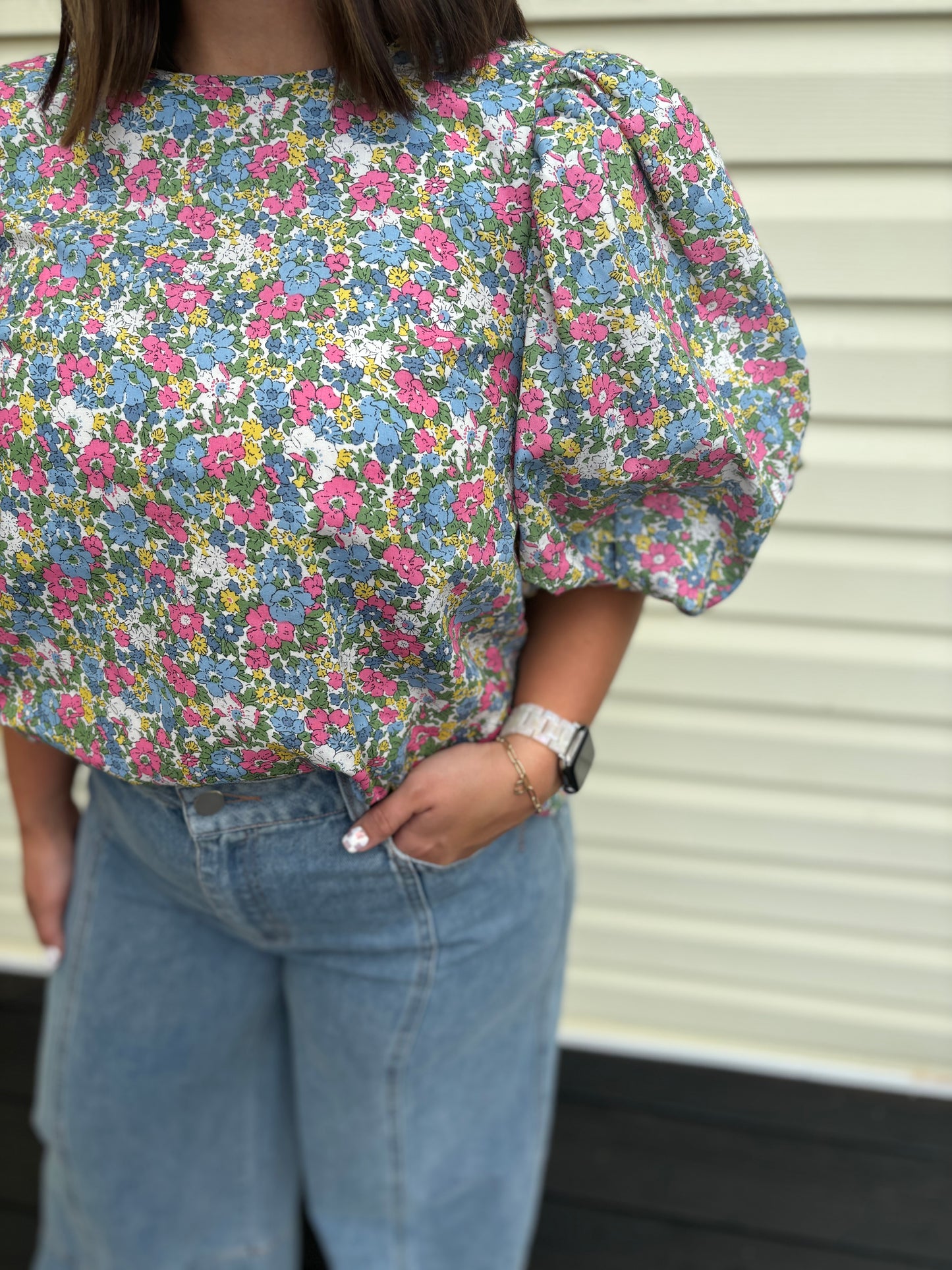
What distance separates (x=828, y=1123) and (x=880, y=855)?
1.65 ft

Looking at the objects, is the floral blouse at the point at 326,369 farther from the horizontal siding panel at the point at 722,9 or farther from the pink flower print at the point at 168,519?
the horizontal siding panel at the point at 722,9

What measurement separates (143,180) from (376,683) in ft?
1.41

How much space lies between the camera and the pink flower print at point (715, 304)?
2.88 feet

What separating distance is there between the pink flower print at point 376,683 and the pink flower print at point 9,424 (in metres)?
0.32

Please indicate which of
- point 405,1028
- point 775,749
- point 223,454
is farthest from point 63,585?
point 775,749

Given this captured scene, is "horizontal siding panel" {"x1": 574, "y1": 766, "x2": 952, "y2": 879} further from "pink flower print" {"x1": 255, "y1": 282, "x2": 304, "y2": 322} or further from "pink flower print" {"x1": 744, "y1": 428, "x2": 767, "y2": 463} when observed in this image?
"pink flower print" {"x1": 255, "y1": 282, "x2": 304, "y2": 322}

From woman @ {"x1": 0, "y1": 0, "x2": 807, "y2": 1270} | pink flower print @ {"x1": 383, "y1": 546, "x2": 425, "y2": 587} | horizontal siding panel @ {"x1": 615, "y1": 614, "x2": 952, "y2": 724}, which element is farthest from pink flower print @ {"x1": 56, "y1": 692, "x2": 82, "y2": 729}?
horizontal siding panel @ {"x1": 615, "y1": 614, "x2": 952, "y2": 724}

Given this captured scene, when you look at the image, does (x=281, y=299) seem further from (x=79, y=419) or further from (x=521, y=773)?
(x=521, y=773)

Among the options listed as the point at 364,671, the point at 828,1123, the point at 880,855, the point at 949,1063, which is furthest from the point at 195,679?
the point at 949,1063

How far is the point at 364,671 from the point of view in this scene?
0.84 meters

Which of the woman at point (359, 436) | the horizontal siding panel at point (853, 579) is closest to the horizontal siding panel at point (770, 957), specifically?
the horizontal siding panel at point (853, 579)

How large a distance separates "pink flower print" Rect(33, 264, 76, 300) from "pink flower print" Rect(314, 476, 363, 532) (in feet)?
0.86

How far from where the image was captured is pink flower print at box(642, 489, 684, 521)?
0.92 meters

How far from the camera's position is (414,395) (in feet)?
2.50
